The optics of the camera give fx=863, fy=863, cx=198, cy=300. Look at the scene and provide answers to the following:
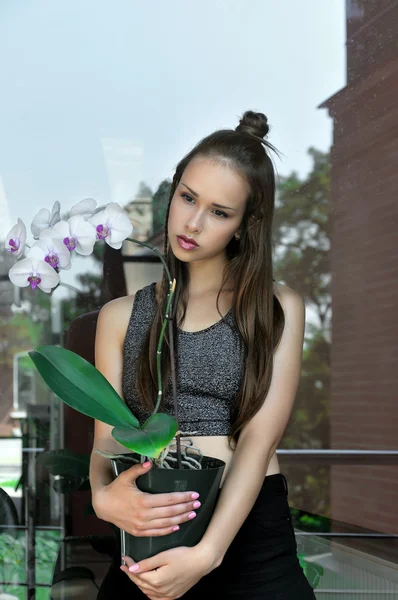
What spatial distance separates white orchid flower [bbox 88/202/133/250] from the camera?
4.59 ft

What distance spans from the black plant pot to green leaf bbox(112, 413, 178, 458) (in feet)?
0.29

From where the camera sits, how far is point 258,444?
1.56 metres

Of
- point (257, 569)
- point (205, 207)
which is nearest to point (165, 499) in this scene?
point (257, 569)

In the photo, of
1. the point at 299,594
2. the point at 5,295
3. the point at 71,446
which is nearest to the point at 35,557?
the point at 71,446

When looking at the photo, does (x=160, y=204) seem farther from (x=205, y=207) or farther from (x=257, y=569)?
(x=257, y=569)

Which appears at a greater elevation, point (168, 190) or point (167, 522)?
point (168, 190)

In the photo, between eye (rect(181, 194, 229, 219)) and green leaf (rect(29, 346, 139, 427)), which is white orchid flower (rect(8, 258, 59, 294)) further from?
eye (rect(181, 194, 229, 219))

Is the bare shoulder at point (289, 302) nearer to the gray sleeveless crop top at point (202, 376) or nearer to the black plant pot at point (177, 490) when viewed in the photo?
the gray sleeveless crop top at point (202, 376)

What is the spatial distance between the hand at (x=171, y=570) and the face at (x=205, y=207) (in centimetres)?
56

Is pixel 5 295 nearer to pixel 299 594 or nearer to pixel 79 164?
pixel 79 164

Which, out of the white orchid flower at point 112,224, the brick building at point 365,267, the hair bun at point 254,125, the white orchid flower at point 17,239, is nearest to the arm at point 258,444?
the hair bun at point 254,125

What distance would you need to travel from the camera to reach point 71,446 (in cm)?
255

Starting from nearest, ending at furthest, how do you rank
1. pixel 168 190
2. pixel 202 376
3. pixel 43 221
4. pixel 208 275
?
pixel 43 221 < pixel 202 376 < pixel 208 275 < pixel 168 190

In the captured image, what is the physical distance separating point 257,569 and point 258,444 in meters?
0.23
